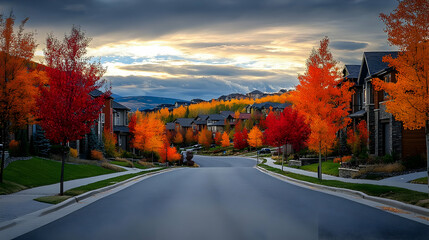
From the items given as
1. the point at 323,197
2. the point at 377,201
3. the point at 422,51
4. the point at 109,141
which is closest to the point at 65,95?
the point at 323,197

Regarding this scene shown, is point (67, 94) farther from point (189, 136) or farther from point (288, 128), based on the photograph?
point (189, 136)

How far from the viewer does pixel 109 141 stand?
55000 millimetres

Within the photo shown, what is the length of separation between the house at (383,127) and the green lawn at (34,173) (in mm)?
20165

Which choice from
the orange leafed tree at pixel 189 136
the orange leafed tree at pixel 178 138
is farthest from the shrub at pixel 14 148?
the orange leafed tree at pixel 189 136

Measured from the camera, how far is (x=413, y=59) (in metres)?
16.1

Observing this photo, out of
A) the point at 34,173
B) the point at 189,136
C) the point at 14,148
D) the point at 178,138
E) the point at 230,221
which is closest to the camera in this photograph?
the point at 230,221

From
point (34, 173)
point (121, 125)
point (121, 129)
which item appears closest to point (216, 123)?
point (121, 125)

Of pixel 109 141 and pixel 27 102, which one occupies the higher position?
pixel 27 102

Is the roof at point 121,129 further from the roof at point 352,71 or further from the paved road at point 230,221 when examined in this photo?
the paved road at point 230,221

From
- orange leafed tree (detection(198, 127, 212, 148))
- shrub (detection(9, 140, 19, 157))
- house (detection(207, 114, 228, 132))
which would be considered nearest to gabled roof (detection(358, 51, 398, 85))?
shrub (detection(9, 140, 19, 157))

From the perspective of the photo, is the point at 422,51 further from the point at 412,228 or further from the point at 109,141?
the point at 109,141

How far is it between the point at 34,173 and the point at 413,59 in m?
21.4

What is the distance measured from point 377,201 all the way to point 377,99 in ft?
72.3

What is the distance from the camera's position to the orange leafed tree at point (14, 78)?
20234 millimetres
